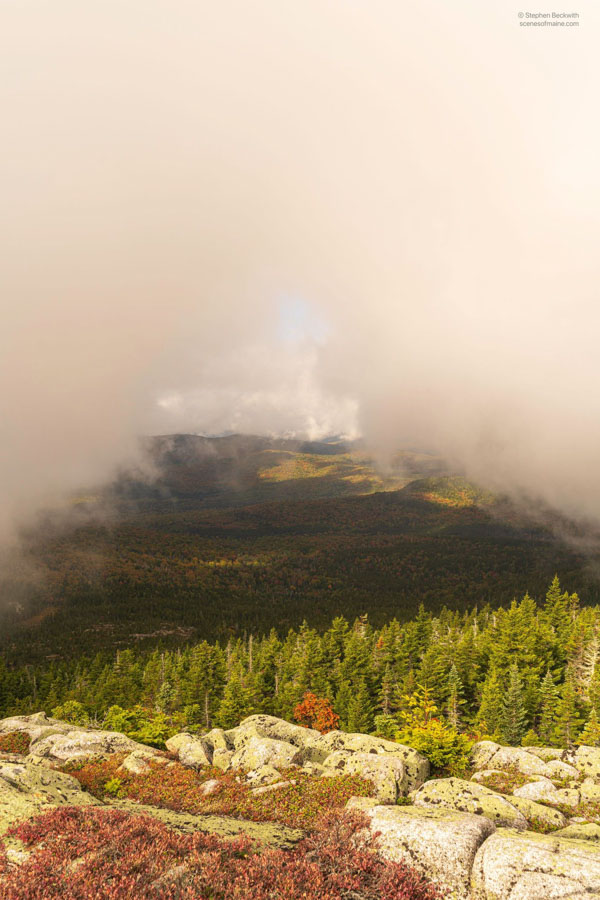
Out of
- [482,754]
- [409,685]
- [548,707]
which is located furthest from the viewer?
[409,685]

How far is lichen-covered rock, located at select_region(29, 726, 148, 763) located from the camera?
954 inches

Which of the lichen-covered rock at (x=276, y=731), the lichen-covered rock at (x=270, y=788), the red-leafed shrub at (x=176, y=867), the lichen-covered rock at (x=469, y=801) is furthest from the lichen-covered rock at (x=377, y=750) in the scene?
the red-leafed shrub at (x=176, y=867)

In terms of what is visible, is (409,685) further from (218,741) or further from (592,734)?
(218,741)

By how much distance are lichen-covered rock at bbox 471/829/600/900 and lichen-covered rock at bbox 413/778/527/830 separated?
5.08 meters

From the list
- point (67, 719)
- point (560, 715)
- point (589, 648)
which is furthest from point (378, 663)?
point (67, 719)

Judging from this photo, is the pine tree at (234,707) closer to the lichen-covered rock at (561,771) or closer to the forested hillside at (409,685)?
the forested hillside at (409,685)

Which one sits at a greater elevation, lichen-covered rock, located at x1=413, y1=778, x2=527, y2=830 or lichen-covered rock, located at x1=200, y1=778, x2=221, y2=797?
lichen-covered rock, located at x1=413, y1=778, x2=527, y2=830

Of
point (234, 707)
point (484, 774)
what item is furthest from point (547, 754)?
point (234, 707)

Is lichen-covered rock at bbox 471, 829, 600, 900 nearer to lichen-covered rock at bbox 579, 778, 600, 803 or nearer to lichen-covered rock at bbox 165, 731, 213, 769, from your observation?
lichen-covered rock at bbox 579, 778, 600, 803

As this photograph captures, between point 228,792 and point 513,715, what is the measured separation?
50.4 metres

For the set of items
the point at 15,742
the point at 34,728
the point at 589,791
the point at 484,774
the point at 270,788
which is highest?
the point at 270,788

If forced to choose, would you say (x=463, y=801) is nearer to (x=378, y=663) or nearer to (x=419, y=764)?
(x=419, y=764)

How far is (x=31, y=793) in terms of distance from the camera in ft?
40.6

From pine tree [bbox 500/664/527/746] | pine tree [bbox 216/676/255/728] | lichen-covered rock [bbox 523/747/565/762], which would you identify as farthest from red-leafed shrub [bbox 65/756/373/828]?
pine tree [bbox 500/664/527/746]
